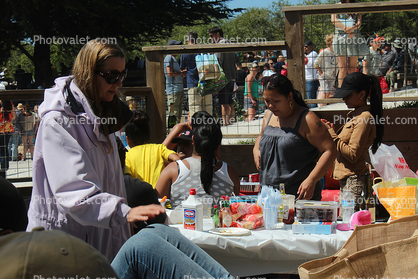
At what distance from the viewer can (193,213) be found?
10.6 ft

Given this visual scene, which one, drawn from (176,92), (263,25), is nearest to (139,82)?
(176,92)

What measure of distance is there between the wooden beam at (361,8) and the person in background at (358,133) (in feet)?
4.30

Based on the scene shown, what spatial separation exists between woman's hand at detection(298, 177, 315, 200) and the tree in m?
16.0

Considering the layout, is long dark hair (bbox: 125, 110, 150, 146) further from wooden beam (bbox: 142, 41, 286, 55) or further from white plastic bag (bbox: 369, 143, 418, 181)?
white plastic bag (bbox: 369, 143, 418, 181)

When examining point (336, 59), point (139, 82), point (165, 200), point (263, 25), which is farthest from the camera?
point (263, 25)

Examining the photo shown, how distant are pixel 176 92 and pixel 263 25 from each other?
40155mm

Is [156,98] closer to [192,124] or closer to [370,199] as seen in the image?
[192,124]

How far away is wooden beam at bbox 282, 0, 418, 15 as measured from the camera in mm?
5094

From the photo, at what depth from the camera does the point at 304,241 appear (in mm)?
3059

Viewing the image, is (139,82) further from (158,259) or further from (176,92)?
(158,259)

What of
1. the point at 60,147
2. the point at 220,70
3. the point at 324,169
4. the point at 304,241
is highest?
the point at 220,70

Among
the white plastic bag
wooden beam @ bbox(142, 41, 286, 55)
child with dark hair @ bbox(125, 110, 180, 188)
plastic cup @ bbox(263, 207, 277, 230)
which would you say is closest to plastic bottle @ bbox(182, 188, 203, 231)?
plastic cup @ bbox(263, 207, 277, 230)

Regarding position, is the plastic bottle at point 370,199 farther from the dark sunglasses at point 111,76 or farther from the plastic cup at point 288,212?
the dark sunglasses at point 111,76

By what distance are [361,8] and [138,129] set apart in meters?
3.00
